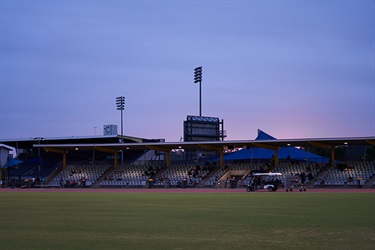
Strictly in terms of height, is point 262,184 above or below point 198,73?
below

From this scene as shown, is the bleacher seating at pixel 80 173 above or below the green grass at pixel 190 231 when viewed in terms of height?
above

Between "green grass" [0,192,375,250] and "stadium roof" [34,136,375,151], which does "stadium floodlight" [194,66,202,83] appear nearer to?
"stadium roof" [34,136,375,151]

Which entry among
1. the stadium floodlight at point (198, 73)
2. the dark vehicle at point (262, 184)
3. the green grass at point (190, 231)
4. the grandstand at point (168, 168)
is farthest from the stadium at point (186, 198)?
the stadium floodlight at point (198, 73)

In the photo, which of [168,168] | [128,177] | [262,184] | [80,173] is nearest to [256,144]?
[168,168]

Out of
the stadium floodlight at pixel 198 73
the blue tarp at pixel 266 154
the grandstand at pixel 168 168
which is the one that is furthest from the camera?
the stadium floodlight at pixel 198 73

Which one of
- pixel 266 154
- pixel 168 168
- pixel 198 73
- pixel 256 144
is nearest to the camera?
pixel 256 144

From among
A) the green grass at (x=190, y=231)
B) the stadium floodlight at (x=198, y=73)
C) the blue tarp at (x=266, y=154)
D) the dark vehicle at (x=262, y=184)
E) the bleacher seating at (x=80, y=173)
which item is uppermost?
the stadium floodlight at (x=198, y=73)

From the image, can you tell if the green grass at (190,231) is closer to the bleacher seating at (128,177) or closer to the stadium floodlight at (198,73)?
the bleacher seating at (128,177)

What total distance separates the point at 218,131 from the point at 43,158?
26327mm

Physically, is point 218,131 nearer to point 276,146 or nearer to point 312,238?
point 276,146

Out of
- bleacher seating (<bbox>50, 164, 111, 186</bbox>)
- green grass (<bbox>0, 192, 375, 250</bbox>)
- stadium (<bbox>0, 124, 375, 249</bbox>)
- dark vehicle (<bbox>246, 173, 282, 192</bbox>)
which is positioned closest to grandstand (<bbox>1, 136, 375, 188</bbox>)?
bleacher seating (<bbox>50, 164, 111, 186</bbox>)

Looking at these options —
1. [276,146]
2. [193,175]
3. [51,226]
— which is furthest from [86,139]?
[51,226]

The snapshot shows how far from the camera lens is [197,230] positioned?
13.5 metres

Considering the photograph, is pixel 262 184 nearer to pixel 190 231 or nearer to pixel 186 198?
pixel 186 198
